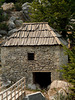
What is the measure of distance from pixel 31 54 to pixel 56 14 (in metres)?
5.34

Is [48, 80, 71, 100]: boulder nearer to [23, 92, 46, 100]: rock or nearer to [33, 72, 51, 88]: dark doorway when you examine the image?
[23, 92, 46, 100]: rock

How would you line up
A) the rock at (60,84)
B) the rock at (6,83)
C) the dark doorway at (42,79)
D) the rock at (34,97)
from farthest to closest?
the dark doorway at (42,79), the rock at (6,83), the rock at (60,84), the rock at (34,97)

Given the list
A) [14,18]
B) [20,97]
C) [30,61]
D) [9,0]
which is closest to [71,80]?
[20,97]

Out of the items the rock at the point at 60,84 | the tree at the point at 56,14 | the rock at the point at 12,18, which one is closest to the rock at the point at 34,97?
the rock at the point at 60,84

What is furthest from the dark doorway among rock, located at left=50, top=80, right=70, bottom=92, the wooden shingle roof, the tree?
the tree

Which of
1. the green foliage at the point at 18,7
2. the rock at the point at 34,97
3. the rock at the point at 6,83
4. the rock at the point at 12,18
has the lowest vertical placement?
the rock at the point at 34,97

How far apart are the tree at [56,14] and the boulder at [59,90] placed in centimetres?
716

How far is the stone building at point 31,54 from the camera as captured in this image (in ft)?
55.1

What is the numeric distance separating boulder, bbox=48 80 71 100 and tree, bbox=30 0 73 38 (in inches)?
282

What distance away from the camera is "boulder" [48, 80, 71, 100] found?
14.6m

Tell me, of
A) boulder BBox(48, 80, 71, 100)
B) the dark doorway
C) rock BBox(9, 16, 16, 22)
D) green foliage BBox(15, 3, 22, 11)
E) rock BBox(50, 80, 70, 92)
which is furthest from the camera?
green foliage BBox(15, 3, 22, 11)

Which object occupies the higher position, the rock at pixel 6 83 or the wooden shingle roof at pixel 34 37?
the wooden shingle roof at pixel 34 37

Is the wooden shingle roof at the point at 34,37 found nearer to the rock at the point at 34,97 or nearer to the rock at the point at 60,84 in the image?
the rock at the point at 60,84

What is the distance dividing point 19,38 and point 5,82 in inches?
142
